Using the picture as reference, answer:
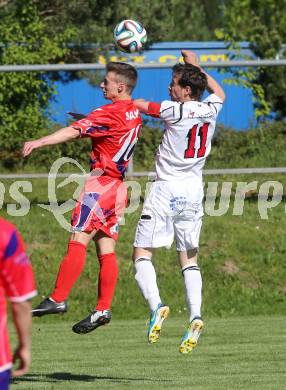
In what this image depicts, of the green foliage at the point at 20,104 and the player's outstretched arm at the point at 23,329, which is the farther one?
the green foliage at the point at 20,104

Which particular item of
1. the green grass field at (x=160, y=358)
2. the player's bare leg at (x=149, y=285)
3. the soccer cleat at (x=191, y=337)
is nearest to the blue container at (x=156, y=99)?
the green grass field at (x=160, y=358)

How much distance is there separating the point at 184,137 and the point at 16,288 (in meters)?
4.57

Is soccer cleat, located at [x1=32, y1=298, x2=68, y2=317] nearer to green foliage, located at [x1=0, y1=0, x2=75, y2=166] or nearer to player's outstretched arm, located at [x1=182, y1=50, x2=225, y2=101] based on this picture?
player's outstretched arm, located at [x1=182, y1=50, x2=225, y2=101]

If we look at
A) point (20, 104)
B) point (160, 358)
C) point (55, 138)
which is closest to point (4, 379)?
point (55, 138)

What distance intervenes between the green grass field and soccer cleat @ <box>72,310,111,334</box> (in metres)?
0.38

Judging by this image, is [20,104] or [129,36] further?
[20,104]

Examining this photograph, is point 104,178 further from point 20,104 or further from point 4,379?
point 20,104

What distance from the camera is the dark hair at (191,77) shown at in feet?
30.0

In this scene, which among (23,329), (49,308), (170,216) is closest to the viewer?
(23,329)

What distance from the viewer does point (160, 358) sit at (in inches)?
417

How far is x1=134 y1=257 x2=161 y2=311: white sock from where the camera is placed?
30.5 feet

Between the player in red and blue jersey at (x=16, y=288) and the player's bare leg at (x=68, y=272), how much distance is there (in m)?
4.24

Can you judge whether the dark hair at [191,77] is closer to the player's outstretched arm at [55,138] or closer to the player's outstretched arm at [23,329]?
the player's outstretched arm at [55,138]

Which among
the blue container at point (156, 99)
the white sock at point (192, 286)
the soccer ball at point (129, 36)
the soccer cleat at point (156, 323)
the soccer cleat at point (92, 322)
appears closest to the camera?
the soccer cleat at point (156, 323)
